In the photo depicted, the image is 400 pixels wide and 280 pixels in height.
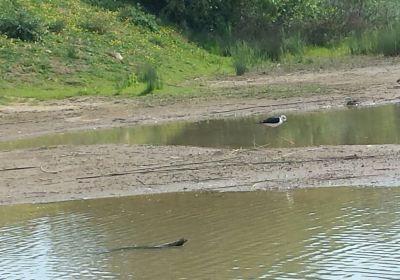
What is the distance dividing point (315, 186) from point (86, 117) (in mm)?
9000

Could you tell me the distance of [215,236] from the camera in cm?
961

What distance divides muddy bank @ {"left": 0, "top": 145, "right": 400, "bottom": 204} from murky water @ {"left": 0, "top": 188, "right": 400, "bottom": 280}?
0.44 meters

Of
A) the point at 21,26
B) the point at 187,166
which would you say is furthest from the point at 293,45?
the point at 187,166

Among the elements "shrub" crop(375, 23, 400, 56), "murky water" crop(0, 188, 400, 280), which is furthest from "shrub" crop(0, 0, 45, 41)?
"murky water" crop(0, 188, 400, 280)

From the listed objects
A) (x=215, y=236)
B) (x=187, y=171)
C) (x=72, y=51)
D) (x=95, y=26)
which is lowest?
(x=215, y=236)

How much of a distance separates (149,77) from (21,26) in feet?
13.3

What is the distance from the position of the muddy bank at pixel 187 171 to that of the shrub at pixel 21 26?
10.6 m

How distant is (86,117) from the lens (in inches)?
774

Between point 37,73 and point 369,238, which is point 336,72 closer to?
point 37,73

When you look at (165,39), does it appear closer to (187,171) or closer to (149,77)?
(149,77)

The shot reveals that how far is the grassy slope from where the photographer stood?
22.5m

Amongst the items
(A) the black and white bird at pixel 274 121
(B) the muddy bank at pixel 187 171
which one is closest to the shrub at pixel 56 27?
(A) the black and white bird at pixel 274 121

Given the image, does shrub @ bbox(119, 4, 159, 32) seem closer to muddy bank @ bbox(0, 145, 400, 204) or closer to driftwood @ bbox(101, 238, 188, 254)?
muddy bank @ bbox(0, 145, 400, 204)

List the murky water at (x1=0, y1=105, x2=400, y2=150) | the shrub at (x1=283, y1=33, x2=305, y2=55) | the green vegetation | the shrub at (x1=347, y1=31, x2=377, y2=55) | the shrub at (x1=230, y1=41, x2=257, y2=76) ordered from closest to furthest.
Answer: the murky water at (x1=0, y1=105, x2=400, y2=150), the green vegetation, the shrub at (x1=230, y1=41, x2=257, y2=76), the shrub at (x1=347, y1=31, x2=377, y2=55), the shrub at (x1=283, y1=33, x2=305, y2=55)
